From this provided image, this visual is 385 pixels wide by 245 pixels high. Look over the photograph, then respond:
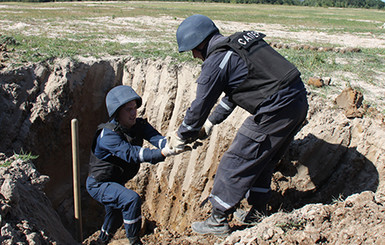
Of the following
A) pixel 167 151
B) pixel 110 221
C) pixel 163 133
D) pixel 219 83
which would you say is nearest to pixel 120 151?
pixel 167 151

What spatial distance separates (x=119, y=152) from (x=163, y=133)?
90.6 inches

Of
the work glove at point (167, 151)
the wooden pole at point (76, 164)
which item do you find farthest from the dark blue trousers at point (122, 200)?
the work glove at point (167, 151)

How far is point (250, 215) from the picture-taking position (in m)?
4.27

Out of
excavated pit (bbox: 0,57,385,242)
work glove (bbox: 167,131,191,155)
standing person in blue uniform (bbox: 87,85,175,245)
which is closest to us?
work glove (bbox: 167,131,191,155)

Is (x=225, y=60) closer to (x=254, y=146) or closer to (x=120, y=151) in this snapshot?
(x=254, y=146)

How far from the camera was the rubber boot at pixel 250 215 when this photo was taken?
4.13m

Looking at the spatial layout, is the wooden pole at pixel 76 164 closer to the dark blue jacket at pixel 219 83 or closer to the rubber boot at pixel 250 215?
the dark blue jacket at pixel 219 83

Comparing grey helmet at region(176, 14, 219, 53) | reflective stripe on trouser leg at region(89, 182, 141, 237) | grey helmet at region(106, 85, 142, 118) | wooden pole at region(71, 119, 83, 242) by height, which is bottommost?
reflective stripe on trouser leg at region(89, 182, 141, 237)

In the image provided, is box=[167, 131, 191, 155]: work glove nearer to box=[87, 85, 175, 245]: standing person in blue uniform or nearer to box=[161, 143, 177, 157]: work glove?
box=[161, 143, 177, 157]: work glove

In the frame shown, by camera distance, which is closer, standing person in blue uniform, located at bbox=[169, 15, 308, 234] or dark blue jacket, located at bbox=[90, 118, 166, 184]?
standing person in blue uniform, located at bbox=[169, 15, 308, 234]

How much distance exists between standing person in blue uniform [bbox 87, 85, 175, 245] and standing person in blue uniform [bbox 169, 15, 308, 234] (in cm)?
62

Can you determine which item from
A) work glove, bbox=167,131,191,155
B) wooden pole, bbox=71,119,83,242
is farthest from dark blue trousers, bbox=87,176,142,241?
work glove, bbox=167,131,191,155

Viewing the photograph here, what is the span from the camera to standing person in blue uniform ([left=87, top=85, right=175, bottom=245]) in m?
3.77

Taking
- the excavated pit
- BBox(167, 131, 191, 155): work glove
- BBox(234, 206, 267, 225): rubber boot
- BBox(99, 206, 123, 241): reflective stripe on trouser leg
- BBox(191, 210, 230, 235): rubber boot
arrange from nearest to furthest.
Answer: BBox(167, 131, 191, 155): work glove → BBox(191, 210, 230, 235): rubber boot → BBox(234, 206, 267, 225): rubber boot → BBox(99, 206, 123, 241): reflective stripe on trouser leg → the excavated pit
